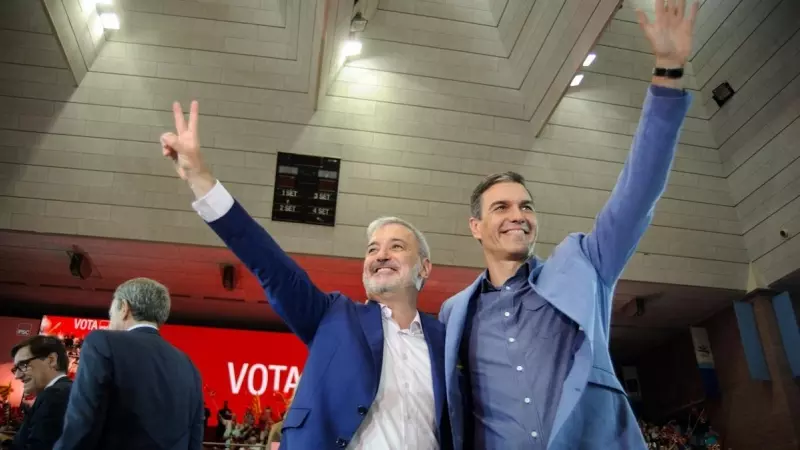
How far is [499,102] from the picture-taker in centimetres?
800

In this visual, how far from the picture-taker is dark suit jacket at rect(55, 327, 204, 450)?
2.41 meters

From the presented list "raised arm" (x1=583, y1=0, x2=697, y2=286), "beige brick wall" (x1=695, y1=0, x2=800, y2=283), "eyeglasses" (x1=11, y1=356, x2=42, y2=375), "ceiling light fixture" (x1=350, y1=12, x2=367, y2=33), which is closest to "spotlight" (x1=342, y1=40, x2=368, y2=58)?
A: "ceiling light fixture" (x1=350, y1=12, x2=367, y2=33)

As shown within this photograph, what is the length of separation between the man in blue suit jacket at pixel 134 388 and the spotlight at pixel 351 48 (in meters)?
4.99

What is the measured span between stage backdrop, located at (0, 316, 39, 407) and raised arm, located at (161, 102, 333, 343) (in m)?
7.80

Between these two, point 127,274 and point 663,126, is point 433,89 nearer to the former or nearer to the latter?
point 127,274

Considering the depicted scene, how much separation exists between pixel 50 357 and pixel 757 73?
730 cm

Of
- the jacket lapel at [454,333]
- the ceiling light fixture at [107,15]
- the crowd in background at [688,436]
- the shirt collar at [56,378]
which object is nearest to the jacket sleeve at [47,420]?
the shirt collar at [56,378]

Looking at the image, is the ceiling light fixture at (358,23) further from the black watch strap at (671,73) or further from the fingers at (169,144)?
the black watch strap at (671,73)

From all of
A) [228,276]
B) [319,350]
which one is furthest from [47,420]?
[228,276]

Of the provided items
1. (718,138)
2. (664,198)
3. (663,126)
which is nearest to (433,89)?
(664,198)

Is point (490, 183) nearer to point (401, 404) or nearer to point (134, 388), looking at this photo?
point (401, 404)

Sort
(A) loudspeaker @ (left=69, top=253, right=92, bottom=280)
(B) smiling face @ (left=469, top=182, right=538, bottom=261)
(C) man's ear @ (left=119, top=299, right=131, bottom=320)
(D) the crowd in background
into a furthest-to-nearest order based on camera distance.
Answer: (D) the crowd in background
(A) loudspeaker @ (left=69, top=253, right=92, bottom=280)
(C) man's ear @ (left=119, top=299, right=131, bottom=320)
(B) smiling face @ (left=469, top=182, right=538, bottom=261)

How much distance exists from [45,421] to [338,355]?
64.8 inches

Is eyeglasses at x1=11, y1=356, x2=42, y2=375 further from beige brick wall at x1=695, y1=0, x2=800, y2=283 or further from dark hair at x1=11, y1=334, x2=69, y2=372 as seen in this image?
beige brick wall at x1=695, y1=0, x2=800, y2=283
